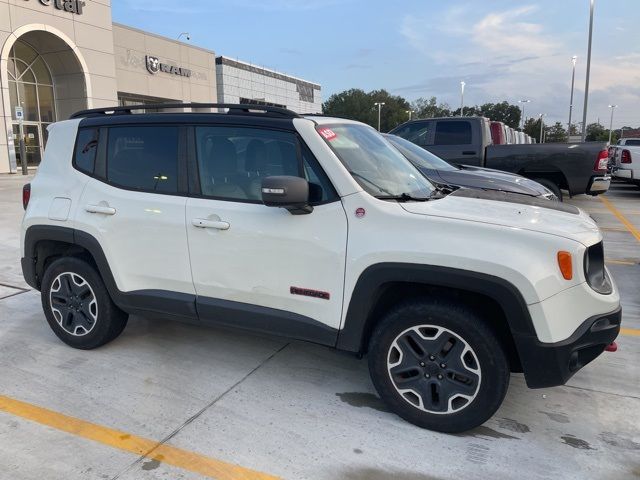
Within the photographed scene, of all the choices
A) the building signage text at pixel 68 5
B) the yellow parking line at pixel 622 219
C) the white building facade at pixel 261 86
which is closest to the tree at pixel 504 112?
the white building facade at pixel 261 86

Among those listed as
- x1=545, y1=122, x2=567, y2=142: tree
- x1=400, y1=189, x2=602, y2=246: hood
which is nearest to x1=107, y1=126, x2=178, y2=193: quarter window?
x1=400, y1=189, x2=602, y2=246: hood

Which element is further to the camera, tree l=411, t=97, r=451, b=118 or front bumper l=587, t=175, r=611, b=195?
tree l=411, t=97, r=451, b=118

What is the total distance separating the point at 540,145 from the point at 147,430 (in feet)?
32.7

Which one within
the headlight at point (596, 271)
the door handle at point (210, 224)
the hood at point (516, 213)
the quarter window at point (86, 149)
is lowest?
the headlight at point (596, 271)

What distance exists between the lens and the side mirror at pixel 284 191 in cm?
293

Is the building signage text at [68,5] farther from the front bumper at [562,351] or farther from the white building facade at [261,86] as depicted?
the front bumper at [562,351]

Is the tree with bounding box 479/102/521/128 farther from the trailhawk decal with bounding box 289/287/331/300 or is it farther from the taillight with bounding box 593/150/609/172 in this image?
the trailhawk decal with bounding box 289/287/331/300

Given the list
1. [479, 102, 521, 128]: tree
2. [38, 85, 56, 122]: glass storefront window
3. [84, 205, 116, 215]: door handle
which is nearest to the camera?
[84, 205, 116, 215]: door handle

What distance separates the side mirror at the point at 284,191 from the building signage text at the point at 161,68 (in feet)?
109

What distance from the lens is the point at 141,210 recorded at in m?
3.67

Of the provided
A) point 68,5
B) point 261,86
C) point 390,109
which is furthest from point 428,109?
point 68,5

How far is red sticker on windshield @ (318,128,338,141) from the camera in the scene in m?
3.32

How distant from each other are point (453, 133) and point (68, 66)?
911 inches

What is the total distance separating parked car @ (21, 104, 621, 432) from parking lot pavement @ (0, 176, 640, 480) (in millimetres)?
264
